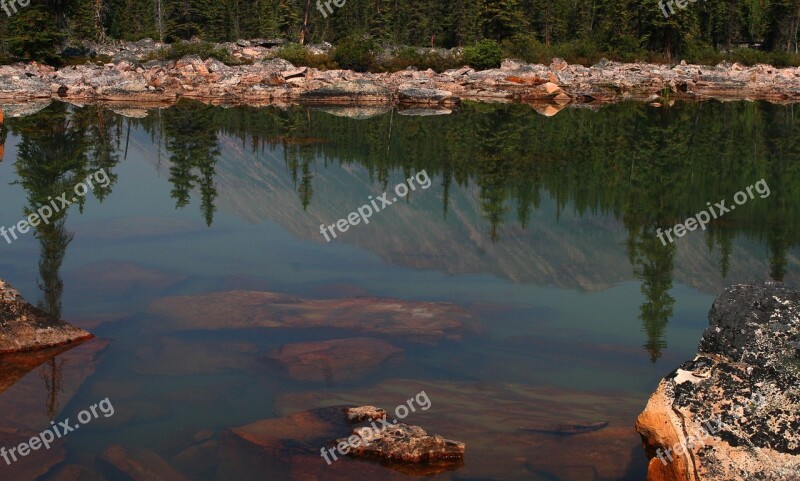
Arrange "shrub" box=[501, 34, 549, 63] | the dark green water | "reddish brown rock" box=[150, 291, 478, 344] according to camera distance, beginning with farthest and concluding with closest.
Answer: "shrub" box=[501, 34, 549, 63] < "reddish brown rock" box=[150, 291, 478, 344] < the dark green water

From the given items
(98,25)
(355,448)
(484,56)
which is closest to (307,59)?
(484,56)

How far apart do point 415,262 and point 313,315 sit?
3.07 m

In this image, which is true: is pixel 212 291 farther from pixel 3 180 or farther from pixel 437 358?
pixel 3 180

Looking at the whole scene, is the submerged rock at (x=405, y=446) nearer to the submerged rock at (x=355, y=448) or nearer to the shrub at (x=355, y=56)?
the submerged rock at (x=355, y=448)

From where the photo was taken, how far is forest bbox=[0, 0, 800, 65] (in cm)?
5928

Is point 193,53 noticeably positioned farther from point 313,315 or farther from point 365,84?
point 313,315

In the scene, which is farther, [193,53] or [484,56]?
[484,56]

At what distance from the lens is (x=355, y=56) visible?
50000mm

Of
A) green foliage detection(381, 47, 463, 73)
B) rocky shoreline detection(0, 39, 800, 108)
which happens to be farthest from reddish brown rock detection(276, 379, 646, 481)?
green foliage detection(381, 47, 463, 73)

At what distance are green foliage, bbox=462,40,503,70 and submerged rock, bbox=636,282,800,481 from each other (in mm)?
47661

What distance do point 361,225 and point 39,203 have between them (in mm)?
5688

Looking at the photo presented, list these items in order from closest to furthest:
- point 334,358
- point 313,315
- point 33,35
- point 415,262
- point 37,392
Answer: point 37,392 < point 334,358 < point 313,315 < point 415,262 < point 33,35

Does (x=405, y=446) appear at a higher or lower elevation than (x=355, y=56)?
lower

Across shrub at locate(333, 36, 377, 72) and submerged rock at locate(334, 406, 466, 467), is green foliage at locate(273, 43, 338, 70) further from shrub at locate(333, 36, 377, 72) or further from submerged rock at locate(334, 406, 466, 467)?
submerged rock at locate(334, 406, 466, 467)
